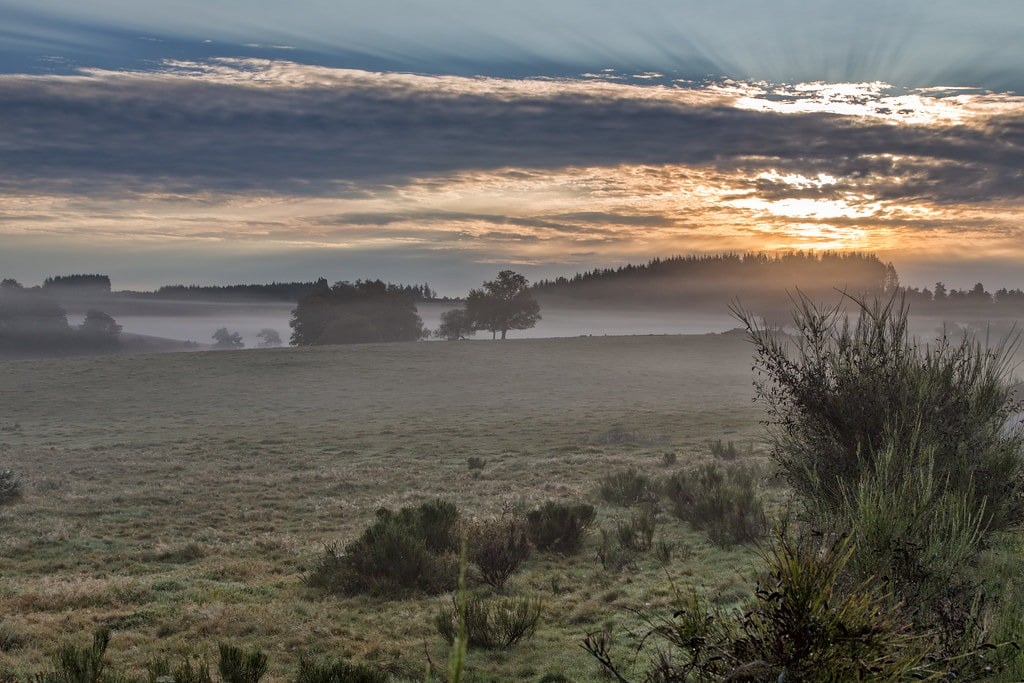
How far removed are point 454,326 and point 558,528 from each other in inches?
3348

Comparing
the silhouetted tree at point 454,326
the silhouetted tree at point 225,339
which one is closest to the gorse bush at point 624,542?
the silhouetted tree at point 454,326

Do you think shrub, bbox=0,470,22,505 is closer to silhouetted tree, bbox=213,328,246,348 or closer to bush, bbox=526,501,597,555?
bush, bbox=526,501,597,555

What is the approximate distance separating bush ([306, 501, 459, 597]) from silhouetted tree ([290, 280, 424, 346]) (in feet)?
251

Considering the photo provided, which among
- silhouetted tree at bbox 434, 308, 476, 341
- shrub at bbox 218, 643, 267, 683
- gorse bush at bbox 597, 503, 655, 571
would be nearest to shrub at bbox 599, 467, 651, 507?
gorse bush at bbox 597, 503, 655, 571

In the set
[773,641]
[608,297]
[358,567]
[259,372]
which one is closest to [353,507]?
[358,567]

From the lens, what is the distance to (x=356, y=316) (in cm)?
8838

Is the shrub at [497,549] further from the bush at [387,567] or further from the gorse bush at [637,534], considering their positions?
the gorse bush at [637,534]

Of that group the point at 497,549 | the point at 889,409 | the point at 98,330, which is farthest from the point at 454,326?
the point at 889,409

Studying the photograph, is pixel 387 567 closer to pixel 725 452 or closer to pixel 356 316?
pixel 725 452

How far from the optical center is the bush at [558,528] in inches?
541

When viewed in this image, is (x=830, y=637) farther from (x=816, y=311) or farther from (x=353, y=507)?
(x=353, y=507)

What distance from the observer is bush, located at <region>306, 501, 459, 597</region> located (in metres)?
11.3

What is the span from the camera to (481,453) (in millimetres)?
27938

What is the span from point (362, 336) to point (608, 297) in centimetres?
11286
